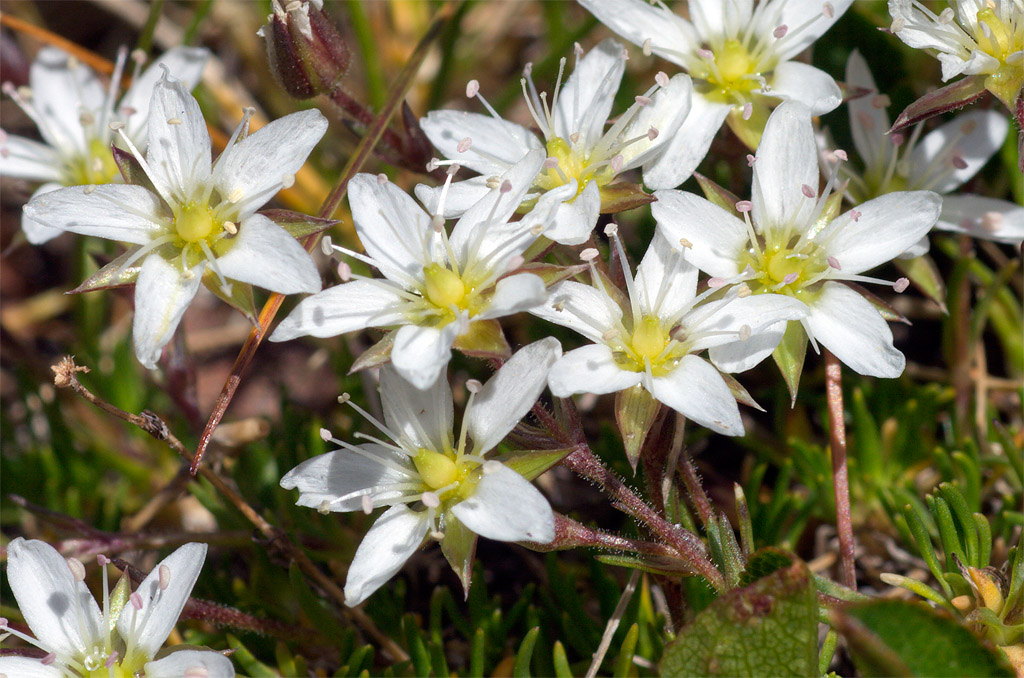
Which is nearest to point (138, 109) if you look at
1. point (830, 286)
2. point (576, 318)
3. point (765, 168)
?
point (576, 318)

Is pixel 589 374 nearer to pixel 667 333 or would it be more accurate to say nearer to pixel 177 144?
A: pixel 667 333

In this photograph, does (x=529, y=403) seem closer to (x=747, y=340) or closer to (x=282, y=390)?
(x=747, y=340)

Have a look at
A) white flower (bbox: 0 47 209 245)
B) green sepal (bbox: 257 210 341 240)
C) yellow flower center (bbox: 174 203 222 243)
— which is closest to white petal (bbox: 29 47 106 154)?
white flower (bbox: 0 47 209 245)

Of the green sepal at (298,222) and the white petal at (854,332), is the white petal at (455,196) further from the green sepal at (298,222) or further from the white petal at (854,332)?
the white petal at (854,332)

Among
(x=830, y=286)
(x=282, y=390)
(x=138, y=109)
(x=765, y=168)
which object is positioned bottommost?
(x=282, y=390)

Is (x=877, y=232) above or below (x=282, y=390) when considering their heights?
above

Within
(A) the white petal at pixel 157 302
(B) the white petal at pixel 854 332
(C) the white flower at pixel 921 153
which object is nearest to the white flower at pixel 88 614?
(A) the white petal at pixel 157 302

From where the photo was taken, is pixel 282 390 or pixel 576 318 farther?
pixel 282 390

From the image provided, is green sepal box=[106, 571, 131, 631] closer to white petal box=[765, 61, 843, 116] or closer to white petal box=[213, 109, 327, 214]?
white petal box=[213, 109, 327, 214]
